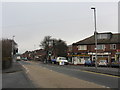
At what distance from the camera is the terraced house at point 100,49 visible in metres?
67.6

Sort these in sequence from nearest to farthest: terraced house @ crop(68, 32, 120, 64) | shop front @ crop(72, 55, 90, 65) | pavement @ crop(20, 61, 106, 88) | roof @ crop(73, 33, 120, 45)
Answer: pavement @ crop(20, 61, 106, 88)
terraced house @ crop(68, 32, 120, 64)
roof @ crop(73, 33, 120, 45)
shop front @ crop(72, 55, 90, 65)

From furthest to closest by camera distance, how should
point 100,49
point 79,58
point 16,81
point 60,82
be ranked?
point 79,58
point 100,49
point 16,81
point 60,82

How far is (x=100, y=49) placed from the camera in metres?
A: 70.0

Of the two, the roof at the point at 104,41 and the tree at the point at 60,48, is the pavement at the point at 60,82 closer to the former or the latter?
the roof at the point at 104,41

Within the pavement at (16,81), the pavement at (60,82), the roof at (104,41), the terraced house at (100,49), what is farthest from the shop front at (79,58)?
the pavement at (60,82)

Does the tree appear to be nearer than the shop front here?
No

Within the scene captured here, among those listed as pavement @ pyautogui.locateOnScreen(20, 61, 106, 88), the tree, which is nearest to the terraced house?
the tree

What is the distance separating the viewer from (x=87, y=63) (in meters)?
59.0

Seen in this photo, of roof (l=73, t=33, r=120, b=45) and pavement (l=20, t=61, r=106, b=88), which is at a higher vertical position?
roof (l=73, t=33, r=120, b=45)

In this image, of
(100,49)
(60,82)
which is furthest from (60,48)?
(60,82)

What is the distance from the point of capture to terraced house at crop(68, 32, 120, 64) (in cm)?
6756

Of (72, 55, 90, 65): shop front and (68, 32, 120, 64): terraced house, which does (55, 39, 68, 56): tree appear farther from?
(72, 55, 90, 65): shop front

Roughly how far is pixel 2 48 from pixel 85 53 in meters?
40.1

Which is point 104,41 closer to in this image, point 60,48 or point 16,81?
point 60,48
